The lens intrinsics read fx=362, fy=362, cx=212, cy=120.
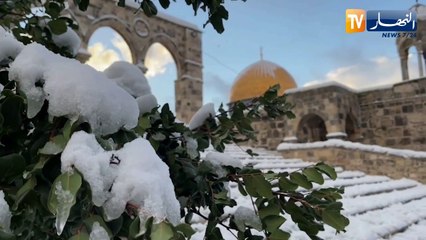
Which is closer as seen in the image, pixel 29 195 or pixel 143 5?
pixel 29 195

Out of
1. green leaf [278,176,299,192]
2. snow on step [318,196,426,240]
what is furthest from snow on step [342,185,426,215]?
green leaf [278,176,299,192]

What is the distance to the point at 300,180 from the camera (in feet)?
2.97

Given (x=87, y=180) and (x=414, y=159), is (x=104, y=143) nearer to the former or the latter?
(x=87, y=180)

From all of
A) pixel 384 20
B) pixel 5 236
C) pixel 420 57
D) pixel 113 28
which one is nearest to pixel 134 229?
pixel 5 236

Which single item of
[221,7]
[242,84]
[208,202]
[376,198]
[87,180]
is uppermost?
[242,84]

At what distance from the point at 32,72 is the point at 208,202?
1.94ft

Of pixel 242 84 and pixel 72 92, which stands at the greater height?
pixel 242 84

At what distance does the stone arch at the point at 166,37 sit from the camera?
10219 millimetres

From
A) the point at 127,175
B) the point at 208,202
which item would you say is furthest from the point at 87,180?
the point at 208,202

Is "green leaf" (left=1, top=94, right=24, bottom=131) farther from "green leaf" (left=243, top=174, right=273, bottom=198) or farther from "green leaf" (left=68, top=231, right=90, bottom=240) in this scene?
"green leaf" (left=243, top=174, right=273, bottom=198)

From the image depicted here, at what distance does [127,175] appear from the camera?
54cm

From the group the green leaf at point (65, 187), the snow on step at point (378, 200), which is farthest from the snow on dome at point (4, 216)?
the snow on step at point (378, 200)

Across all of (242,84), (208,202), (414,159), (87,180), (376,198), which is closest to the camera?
(87,180)

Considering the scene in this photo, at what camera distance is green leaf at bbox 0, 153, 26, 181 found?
590 mm
